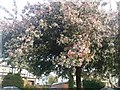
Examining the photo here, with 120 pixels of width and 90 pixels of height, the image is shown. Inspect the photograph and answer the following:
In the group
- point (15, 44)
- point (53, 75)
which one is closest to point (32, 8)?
point (15, 44)

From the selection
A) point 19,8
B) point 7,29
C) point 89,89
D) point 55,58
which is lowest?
point 89,89

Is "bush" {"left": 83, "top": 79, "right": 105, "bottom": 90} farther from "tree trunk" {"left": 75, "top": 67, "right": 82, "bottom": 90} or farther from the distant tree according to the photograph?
the distant tree

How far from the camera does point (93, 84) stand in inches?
199

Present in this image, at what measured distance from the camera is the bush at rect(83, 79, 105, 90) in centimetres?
500

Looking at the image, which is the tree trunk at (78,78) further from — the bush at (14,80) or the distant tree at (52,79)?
the bush at (14,80)

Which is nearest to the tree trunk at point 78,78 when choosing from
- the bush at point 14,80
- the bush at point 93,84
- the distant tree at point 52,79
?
the bush at point 93,84

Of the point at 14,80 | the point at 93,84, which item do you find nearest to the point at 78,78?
the point at 93,84

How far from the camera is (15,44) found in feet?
14.8

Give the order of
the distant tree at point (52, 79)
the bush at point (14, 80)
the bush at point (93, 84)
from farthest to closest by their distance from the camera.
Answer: the bush at point (93, 84) < the distant tree at point (52, 79) < the bush at point (14, 80)

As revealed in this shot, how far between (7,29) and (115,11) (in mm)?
1610

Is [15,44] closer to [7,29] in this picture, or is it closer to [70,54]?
[7,29]

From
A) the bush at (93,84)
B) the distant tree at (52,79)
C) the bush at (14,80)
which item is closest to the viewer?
the bush at (14,80)

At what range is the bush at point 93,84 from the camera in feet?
16.4

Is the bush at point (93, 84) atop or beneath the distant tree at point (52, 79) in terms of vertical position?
beneath
